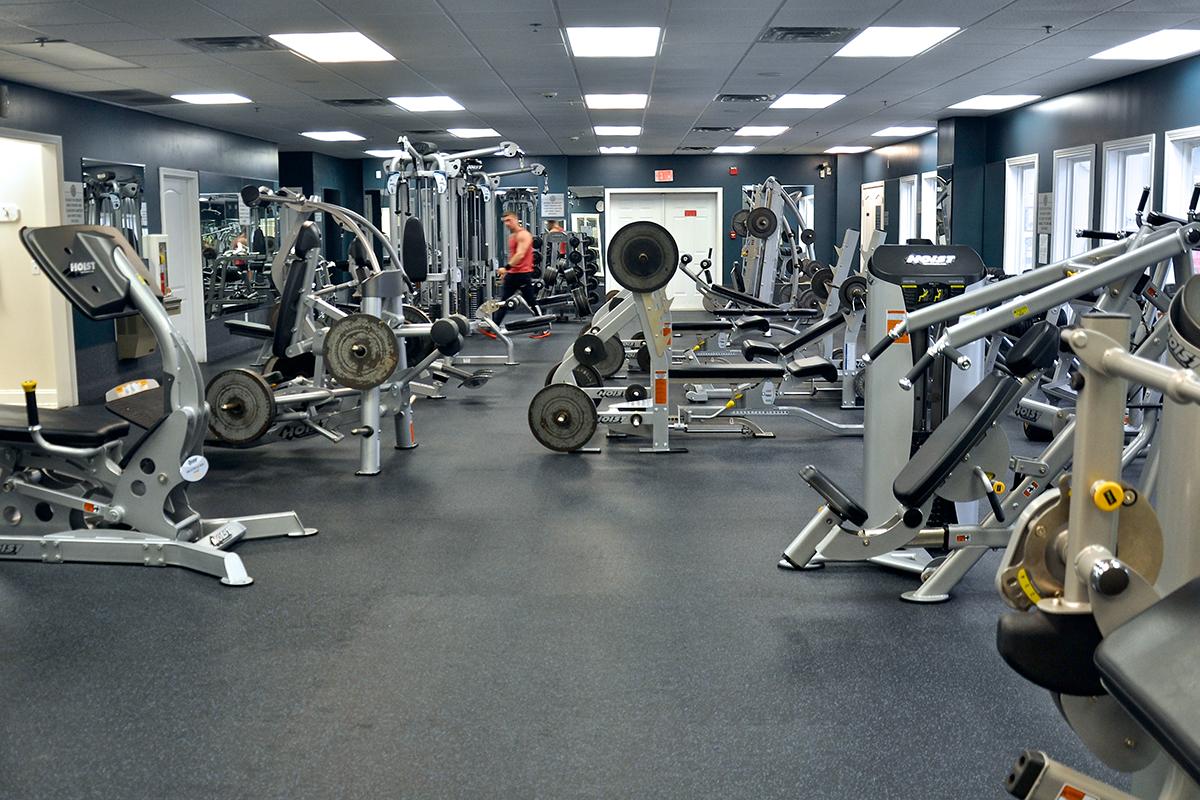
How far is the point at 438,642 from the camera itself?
3.27 metres

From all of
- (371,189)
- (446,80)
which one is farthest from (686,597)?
(371,189)

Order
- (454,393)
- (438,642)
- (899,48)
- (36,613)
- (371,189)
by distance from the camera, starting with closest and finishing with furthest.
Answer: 1. (438,642)
2. (36,613)
3. (899,48)
4. (454,393)
5. (371,189)

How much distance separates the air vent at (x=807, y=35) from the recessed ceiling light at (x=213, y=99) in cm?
473

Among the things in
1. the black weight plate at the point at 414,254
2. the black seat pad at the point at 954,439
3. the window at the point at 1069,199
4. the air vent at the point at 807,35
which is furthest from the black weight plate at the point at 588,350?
the window at the point at 1069,199

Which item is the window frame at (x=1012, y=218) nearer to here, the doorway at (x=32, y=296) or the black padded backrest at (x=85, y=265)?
the doorway at (x=32, y=296)

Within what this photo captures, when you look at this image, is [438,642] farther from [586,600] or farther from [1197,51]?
[1197,51]

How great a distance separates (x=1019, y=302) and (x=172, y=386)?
9.77 feet

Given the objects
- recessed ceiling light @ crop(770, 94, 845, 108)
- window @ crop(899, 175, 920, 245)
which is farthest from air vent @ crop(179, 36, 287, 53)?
window @ crop(899, 175, 920, 245)

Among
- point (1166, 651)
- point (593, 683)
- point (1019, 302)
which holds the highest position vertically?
point (1019, 302)

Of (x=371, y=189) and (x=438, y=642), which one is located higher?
(x=371, y=189)

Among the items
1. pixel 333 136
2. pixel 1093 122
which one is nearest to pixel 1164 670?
pixel 1093 122

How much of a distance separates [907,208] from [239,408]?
12.0m

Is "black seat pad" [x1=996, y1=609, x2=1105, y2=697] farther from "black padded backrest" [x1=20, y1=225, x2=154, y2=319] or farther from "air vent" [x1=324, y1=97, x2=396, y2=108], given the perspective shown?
"air vent" [x1=324, y1=97, x2=396, y2=108]

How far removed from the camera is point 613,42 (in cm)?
725
